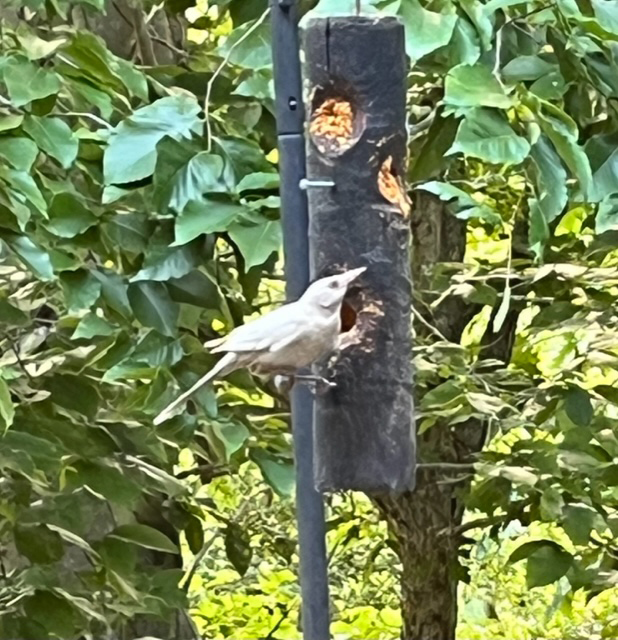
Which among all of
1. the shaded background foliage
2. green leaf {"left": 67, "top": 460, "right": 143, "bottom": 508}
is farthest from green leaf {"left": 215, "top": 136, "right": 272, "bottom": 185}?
green leaf {"left": 67, "top": 460, "right": 143, "bottom": 508}

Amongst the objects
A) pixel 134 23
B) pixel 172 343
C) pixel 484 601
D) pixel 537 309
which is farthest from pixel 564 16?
pixel 484 601

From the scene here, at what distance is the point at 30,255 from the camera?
991 mm

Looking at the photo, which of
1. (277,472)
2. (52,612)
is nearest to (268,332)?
(277,472)

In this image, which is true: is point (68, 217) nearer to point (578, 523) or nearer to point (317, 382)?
point (317, 382)

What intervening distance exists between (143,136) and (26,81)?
0.11 meters

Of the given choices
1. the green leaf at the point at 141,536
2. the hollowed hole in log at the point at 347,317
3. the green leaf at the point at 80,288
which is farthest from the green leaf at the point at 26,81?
the green leaf at the point at 141,536

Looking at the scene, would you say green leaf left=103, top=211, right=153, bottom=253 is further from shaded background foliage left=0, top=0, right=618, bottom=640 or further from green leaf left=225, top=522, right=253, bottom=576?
green leaf left=225, top=522, right=253, bottom=576

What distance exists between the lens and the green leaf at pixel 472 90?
840 millimetres

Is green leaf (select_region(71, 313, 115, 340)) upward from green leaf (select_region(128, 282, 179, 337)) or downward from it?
downward

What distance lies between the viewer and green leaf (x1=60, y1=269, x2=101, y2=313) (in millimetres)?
1120

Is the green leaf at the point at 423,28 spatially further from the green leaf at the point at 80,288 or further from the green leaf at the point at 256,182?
the green leaf at the point at 80,288

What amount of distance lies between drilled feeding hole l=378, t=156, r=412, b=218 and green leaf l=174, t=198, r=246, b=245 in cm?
13

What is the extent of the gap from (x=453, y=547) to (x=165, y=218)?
138 cm

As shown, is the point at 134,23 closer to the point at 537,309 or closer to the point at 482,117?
the point at 537,309
